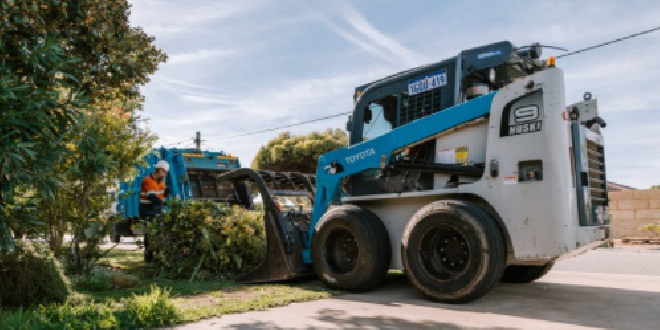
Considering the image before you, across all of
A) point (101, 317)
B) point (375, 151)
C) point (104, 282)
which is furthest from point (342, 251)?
point (101, 317)

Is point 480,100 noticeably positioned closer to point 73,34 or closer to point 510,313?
point 510,313

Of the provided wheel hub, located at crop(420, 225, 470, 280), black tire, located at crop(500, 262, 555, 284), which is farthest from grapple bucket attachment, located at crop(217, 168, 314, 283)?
black tire, located at crop(500, 262, 555, 284)

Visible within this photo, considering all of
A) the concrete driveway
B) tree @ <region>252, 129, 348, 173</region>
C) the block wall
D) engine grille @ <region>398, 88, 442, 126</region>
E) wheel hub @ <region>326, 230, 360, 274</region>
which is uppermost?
tree @ <region>252, 129, 348, 173</region>

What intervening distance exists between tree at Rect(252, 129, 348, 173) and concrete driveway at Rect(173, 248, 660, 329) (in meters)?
27.1

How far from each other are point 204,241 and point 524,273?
4.59 m

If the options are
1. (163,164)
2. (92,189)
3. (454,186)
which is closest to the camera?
(454,186)

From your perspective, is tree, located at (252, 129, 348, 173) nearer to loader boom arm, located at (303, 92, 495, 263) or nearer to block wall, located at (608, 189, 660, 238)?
block wall, located at (608, 189, 660, 238)

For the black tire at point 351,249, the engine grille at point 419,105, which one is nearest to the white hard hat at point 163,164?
the black tire at point 351,249

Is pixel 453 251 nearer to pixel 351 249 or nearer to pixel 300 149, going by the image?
pixel 351 249

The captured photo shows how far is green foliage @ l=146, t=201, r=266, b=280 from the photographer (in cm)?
786

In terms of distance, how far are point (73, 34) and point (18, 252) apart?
3.16m

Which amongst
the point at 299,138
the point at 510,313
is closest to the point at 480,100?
the point at 510,313

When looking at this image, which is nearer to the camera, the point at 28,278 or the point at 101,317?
the point at 101,317

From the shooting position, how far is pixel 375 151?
6867mm
